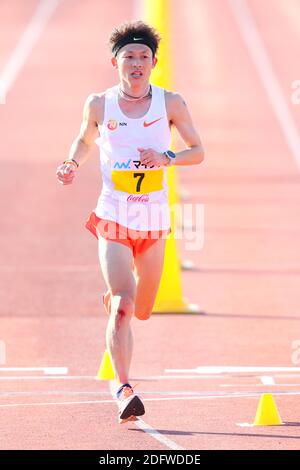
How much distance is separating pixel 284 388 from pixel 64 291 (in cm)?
571

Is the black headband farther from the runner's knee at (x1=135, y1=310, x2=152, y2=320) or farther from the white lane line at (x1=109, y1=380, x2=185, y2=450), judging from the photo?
the white lane line at (x1=109, y1=380, x2=185, y2=450)

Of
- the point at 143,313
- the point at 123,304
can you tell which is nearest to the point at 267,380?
the point at 143,313

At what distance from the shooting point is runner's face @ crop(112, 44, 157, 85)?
976 cm

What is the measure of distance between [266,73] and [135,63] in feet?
108

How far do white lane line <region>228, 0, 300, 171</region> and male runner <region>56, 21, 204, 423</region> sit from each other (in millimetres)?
18729

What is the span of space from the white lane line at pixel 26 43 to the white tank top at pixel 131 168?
28139 mm

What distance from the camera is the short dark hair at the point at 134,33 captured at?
9.88 meters

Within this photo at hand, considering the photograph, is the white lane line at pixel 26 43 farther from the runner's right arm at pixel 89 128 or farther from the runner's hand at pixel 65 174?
the runner's hand at pixel 65 174

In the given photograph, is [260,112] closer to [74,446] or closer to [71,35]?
[71,35]

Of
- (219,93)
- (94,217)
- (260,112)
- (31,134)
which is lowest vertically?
(94,217)

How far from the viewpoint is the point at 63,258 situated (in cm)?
1866

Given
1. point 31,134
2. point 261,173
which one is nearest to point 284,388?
point 261,173
